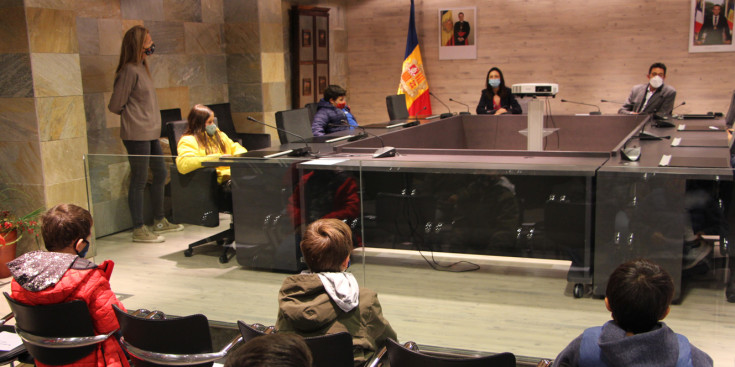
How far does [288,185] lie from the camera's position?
128 inches

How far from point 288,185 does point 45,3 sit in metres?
2.27

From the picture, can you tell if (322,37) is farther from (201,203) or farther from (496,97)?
(201,203)

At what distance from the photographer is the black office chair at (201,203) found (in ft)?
11.2

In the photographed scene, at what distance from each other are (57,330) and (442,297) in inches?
62.7

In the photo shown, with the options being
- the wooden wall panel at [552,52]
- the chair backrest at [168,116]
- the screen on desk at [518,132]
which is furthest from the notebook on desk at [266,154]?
the wooden wall panel at [552,52]

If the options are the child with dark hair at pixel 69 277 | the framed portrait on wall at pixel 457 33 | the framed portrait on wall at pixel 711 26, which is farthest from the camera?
the framed portrait on wall at pixel 457 33

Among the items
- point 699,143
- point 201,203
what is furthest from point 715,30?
point 201,203

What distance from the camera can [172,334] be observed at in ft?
7.04

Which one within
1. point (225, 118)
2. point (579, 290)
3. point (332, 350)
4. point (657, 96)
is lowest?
point (579, 290)

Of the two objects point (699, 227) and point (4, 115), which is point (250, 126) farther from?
point (699, 227)

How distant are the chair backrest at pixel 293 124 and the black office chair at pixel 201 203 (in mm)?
1452

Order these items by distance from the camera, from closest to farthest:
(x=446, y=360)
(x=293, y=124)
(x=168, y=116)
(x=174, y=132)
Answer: (x=446, y=360) → (x=174, y=132) → (x=293, y=124) → (x=168, y=116)

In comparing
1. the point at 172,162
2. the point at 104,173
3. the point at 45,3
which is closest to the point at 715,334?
the point at 172,162

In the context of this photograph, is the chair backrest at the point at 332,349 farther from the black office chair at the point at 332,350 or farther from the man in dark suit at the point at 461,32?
the man in dark suit at the point at 461,32
